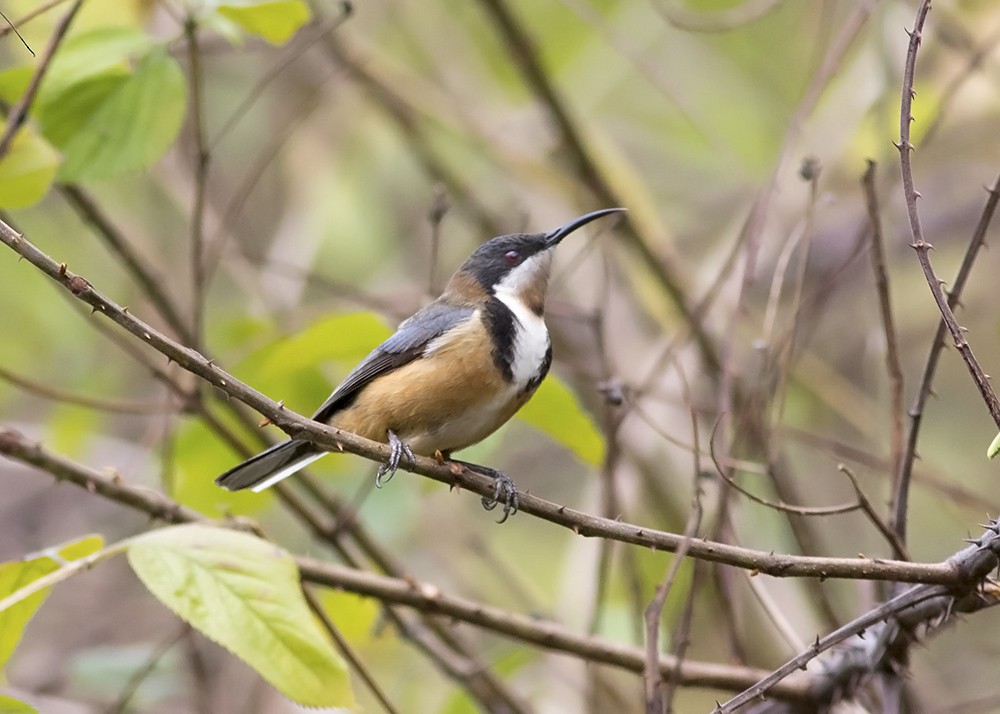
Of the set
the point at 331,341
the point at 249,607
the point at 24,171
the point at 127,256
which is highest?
the point at 127,256

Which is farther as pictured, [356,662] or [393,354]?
[393,354]

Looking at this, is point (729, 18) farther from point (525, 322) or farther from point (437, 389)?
point (437, 389)

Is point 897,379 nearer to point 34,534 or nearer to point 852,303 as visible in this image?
point 852,303

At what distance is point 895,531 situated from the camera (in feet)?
9.34

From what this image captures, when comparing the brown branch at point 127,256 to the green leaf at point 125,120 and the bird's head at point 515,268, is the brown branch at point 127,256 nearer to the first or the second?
the green leaf at point 125,120

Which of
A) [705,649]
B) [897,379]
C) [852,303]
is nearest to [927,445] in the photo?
[852,303]

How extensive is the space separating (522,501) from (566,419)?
2.05 ft

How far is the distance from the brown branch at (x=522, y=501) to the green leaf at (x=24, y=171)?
80 centimetres

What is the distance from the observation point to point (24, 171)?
2896mm

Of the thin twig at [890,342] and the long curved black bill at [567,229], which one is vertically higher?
the long curved black bill at [567,229]

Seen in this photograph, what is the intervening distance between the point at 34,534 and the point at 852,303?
16.5ft

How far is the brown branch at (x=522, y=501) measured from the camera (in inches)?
81.0

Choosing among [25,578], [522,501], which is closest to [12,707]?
[25,578]

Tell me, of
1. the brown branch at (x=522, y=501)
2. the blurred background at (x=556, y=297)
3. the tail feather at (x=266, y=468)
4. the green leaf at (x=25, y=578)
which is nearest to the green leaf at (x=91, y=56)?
the blurred background at (x=556, y=297)
